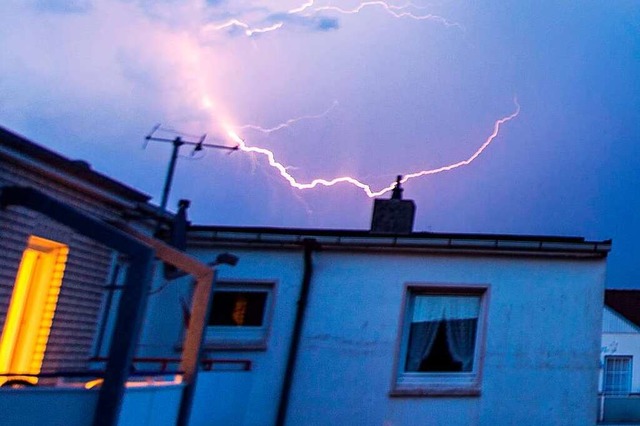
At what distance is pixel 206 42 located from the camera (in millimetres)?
23656

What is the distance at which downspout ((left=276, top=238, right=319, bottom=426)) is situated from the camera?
405 inches

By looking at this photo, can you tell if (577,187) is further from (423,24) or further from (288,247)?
(288,247)

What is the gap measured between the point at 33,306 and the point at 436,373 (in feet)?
17.3

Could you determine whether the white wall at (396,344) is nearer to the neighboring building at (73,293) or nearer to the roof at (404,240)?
the roof at (404,240)

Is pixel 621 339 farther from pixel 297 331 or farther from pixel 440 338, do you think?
pixel 297 331

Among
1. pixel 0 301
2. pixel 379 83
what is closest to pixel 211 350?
pixel 0 301

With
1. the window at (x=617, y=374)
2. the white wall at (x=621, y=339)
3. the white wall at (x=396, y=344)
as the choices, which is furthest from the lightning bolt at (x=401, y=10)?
the window at (x=617, y=374)

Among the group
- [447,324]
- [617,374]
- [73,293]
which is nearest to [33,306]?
[73,293]

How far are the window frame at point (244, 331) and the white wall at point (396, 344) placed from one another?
100 millimetres

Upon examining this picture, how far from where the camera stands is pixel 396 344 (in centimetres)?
1034

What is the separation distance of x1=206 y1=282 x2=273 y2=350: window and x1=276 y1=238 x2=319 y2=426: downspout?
1.46 ft

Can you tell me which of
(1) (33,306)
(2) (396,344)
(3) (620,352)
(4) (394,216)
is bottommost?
(1) (33,306)

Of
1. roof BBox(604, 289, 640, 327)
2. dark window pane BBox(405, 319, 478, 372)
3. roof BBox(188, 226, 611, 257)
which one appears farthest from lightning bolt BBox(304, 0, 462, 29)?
roof BBox(604, 289, 640, 327)

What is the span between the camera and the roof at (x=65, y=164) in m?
7.63
